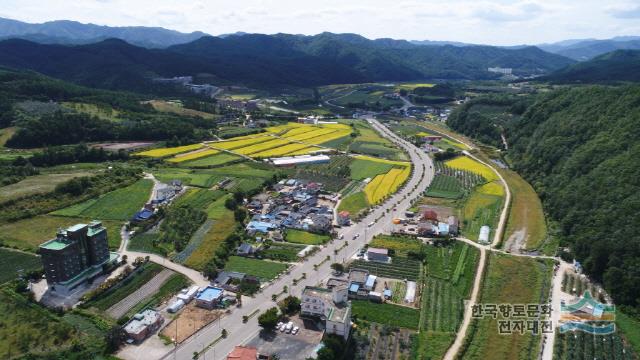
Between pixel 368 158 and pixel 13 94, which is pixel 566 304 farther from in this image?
pixel 13 94

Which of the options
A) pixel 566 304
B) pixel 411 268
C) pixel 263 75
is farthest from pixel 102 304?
pixel 263 75

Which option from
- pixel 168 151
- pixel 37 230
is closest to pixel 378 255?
pixel 37 230

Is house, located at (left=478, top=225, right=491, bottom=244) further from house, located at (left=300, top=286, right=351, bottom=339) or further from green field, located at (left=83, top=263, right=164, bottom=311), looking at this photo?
green field, located at (left=83, top=263, right=164, bottom=311)

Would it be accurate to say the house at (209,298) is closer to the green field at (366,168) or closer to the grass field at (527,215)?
the grass field at (527,215)

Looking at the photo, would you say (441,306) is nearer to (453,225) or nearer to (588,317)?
(588,317)

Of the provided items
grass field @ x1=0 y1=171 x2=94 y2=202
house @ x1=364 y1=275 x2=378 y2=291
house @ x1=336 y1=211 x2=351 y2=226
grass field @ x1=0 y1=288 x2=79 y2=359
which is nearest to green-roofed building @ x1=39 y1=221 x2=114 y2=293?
grass field @ x1=0 y1=288 x2=79 y2=359
